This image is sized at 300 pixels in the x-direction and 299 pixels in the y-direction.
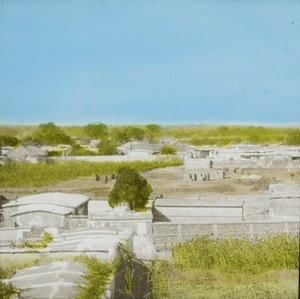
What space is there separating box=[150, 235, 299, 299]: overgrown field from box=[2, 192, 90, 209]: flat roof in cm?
206

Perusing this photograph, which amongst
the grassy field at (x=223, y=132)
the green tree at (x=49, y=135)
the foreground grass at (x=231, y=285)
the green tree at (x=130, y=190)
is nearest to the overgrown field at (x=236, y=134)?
the grassy field at (x=223, y=132)

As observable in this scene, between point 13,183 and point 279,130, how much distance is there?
4.39m

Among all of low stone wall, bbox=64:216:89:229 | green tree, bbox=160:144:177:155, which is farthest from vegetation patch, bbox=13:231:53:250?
green tree, bbox=160:144:177:155

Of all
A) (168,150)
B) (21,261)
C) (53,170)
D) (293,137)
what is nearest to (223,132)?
(293,137)

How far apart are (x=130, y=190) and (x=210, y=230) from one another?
1.48 meters

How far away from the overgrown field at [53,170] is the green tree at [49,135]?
53 centimetres

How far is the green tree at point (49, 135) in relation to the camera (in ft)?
23.9

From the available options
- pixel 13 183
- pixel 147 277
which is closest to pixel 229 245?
pixel 147 277

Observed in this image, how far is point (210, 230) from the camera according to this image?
7.61 meters

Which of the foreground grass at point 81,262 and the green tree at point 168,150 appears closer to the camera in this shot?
the foreground grass at point 81,262

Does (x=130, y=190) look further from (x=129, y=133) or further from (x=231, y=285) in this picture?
(x=231, y=285)

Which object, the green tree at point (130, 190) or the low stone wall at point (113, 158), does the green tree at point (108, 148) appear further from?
the green tree at point (130, 190)

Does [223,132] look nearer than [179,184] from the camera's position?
Yes

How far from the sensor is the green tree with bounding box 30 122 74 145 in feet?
23.9
